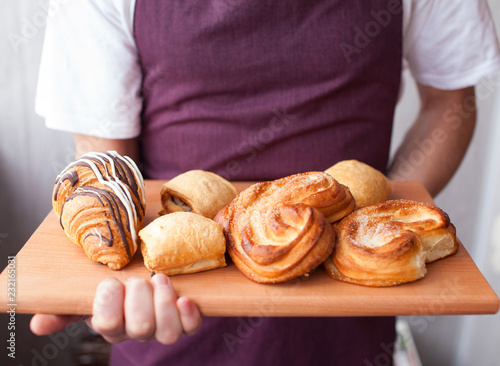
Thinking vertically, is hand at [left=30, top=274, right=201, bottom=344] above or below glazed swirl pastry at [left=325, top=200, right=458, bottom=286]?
below

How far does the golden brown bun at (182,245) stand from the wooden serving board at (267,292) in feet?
0.06

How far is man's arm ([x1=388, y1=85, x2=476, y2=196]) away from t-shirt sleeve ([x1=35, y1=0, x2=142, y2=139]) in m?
0.79

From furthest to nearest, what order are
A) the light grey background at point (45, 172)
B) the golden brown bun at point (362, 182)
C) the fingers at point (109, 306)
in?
the light grey background at point (45, 172) → the golden brown bun at point (362, 182) → the fingers at point (109, 306)

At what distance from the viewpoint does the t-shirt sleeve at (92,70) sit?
1.13 m

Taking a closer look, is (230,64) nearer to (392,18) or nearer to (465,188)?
(392,18)

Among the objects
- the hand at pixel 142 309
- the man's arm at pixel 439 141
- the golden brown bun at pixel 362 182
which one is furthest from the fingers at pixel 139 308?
the man's arm at pixel 439 141

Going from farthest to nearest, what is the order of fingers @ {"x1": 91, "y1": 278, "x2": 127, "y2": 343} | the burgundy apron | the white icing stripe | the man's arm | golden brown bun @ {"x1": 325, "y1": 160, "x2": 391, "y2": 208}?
the man's arm → the burgundy apron → golden brown bun @ {"x1": 325, "y1": 160, "x2": 391, "y2": 208} → the white icing stripe → fingers @ {"x1": 91, "y1": 278, "x2": 127, "y2": 343}

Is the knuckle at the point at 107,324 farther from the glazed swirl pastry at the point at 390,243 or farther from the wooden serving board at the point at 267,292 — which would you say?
the glazed swirl pastry at the point at 390,243

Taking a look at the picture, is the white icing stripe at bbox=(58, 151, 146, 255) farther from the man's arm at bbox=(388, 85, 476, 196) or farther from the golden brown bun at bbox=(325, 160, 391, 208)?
the man's arm at bbox=(388, 85, 476, 196)

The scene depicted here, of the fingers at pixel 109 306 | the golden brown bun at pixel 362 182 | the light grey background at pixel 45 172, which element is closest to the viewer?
the fingers at pixel 109 306

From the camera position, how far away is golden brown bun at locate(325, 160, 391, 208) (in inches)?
37.0

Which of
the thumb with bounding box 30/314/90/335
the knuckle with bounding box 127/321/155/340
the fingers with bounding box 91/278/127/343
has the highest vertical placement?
the fingers with bounding box 91/278/127/343

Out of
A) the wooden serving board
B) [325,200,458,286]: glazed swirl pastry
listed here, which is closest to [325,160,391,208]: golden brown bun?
[325,200,458,286]: glazed swirl pastry

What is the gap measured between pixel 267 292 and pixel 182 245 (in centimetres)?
16
